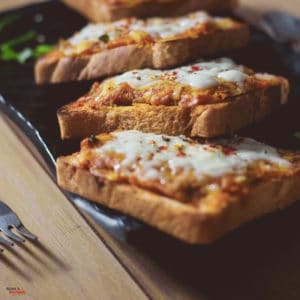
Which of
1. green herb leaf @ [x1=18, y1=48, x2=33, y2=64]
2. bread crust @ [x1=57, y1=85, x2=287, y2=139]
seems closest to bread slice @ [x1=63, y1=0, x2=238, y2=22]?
green herb leaf @ [x1=18, y1=48, x2=33, y2=64]

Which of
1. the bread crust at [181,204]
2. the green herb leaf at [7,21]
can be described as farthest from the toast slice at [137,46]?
the bread crust at [181,204]

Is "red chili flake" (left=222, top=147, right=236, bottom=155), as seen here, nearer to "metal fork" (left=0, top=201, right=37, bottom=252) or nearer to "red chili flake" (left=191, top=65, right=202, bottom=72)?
"red chili flake" (left=191, top=65, right=202, bottom=72)

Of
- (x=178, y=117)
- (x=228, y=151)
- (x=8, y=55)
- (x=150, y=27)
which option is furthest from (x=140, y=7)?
(x=228, y=151)

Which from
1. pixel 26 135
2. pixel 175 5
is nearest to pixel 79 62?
pixel 26 135

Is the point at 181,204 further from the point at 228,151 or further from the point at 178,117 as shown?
the point at 178,117

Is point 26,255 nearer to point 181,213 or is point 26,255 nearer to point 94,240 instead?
point 94,240

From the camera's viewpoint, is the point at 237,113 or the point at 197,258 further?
the point at 237,113
